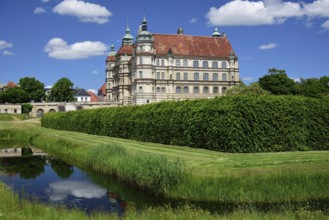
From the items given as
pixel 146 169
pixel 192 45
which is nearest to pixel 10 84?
pixel 192 45

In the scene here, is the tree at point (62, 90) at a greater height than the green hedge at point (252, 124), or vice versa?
the tree at point (62, 90)

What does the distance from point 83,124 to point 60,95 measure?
240 feet

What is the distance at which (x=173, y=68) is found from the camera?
98312 mm

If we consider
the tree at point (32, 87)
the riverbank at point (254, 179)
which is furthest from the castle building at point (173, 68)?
the riverbank at point (254, 179)

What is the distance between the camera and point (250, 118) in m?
22.8

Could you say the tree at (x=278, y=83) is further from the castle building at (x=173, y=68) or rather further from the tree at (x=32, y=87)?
the tree at (x=32, y=87)

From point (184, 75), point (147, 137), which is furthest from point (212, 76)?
point (147, 137)

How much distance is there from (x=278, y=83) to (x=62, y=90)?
6593 cm

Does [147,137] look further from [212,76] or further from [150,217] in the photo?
[212,76]

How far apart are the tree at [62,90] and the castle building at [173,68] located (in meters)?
21.6

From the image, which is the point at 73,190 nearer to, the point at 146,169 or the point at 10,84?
the point at 146,169

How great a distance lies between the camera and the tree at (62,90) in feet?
399

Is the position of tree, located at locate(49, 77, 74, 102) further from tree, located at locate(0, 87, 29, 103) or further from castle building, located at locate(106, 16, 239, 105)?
castle building, located at locate(106, 16, 239, 105)

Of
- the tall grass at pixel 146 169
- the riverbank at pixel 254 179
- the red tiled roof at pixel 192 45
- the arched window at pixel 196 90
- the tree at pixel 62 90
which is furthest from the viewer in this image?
the tree at pixel 62 90
